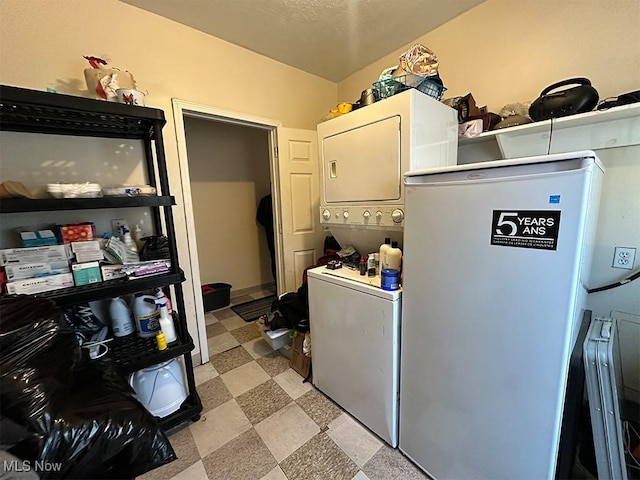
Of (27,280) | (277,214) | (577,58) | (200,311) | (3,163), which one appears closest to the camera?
(27,280)

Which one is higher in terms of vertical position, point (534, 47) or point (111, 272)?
point (534, 47)

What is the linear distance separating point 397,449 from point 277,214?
198cm

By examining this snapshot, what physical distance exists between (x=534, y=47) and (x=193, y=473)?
10.0 feet

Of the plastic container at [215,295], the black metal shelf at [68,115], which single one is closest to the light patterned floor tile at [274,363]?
the plastic container at [215,295]

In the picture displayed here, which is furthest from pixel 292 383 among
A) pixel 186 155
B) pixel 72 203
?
pixel 186 155

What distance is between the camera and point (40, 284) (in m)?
1.12

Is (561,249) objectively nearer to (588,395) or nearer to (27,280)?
(588,395)

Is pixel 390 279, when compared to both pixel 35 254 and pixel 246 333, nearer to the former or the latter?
pixel 35 254

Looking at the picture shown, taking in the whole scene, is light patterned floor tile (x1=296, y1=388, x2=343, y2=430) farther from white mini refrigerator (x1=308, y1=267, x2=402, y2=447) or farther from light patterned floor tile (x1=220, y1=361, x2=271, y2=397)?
light patterned floor tile (x1=220, y1=361, x2=271, y2=397)

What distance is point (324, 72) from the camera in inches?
101

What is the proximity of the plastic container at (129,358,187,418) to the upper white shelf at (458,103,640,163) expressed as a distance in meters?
2.36

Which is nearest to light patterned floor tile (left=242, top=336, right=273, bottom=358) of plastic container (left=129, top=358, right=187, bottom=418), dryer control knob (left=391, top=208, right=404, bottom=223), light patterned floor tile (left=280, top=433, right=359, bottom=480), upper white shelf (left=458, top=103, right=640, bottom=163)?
plastic container (left=129, top=358, right=187, bottom=418)

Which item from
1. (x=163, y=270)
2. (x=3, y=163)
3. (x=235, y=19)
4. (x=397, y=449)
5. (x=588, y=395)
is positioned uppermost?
(x=235, y=19)

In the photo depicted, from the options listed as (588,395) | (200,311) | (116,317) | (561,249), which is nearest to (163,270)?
(116,317)
